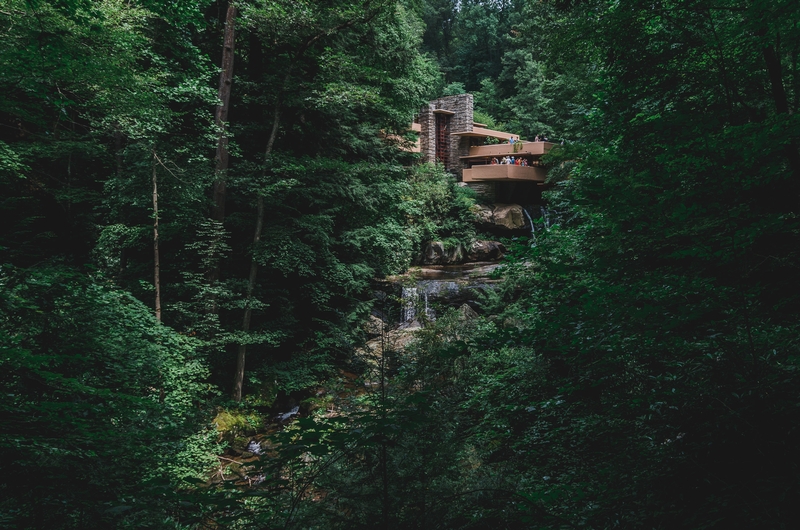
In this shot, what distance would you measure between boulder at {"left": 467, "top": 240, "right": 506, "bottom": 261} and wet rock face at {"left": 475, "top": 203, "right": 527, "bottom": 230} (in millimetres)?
1398

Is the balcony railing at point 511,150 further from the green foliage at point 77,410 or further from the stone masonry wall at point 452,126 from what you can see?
the green foliage at point 77,410

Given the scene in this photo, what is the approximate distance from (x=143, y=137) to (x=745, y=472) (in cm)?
1039

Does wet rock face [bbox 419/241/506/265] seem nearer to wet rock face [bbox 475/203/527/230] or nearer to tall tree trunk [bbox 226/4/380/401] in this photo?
wet rock face [bbox 475/203/527/230]

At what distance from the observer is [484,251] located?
65.8ft

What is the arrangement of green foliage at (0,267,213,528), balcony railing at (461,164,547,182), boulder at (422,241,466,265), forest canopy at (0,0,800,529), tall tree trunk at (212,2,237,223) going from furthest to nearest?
balcony railing at (461,164,547,182) < boulder at (422,241,466,265) < tall tree trunk at (212,2,237,223) < forest canopy at (0,0,800,529) < green foliage at (0,267,213,528)

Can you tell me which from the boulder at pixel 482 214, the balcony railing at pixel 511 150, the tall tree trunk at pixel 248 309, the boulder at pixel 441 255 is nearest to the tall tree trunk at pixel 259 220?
the tall tree trunk at pixel 248 309

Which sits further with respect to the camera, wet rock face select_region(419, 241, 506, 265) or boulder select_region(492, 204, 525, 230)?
boulder select_region(492, 204, 525, 230)

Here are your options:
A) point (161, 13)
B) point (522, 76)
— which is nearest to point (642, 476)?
point (161, 13)

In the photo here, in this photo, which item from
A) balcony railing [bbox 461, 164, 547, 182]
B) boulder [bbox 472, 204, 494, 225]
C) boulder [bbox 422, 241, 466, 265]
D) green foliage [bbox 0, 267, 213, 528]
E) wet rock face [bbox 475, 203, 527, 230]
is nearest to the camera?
green foliage [bbox 0, 267, 213, 528]

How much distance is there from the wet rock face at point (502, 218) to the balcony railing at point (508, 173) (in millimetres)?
1493

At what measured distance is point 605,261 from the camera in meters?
3.47

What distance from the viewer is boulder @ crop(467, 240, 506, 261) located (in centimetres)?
1995

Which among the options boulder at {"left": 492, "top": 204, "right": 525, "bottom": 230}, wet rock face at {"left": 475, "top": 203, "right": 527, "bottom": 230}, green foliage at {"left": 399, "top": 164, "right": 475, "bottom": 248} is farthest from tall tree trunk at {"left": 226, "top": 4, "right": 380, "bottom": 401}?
boulder at {"left": 492, "top": 204, "right": 525, "bottom": 230}

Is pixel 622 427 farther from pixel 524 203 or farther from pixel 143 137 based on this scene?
A: pixel 524 203
